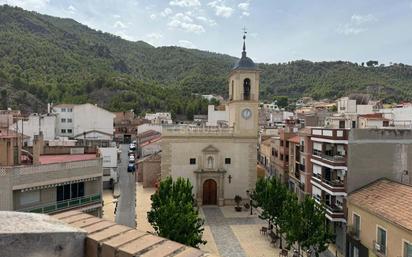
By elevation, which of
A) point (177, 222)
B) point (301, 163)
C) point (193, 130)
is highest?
point (193, 130)

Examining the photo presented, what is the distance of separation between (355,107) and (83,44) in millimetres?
143354

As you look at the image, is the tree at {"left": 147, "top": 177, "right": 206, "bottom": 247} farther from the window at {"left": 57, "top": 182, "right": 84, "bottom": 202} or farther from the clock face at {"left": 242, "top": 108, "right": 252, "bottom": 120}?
the clock face at {"left": 242, "top": 108, "right": 252, "bottom": 120}

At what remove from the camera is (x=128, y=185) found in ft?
148

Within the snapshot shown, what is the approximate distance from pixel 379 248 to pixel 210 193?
1893 cm

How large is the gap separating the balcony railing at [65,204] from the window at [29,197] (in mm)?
435

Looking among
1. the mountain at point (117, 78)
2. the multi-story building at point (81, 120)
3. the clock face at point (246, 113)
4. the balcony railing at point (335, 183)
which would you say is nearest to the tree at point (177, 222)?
the balcony railing at point (335, 183)

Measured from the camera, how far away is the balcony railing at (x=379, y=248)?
64.8ft

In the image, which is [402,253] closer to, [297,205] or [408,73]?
[297,205]

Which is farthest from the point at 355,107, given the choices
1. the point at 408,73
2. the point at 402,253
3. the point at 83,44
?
the point at 83,44

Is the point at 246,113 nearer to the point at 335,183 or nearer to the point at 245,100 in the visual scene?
the point at 245,100

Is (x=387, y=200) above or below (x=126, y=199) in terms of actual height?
above

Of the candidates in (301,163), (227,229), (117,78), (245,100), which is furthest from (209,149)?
(117,78)

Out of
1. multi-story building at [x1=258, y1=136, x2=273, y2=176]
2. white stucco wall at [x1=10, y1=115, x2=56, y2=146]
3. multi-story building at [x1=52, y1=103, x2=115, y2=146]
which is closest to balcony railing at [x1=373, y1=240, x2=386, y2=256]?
multi-story building at [x1=258, y1=136, x2=273, y2=176]

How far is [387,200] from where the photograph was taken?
21.5 m
